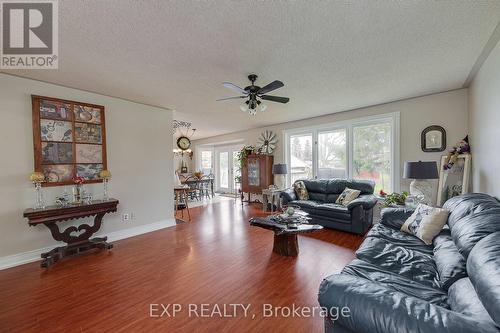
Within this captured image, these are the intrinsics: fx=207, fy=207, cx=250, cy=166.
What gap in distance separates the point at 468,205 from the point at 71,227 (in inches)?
186

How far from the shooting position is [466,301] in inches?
42.0

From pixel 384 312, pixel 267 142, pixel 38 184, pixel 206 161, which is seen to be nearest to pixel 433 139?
pixel 267 142

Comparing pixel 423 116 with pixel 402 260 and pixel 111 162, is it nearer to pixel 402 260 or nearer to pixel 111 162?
pixel 402 260

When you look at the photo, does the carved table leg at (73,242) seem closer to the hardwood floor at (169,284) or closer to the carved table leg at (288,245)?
the hardwood floor at (169,284)

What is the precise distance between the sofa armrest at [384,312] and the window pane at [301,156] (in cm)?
446

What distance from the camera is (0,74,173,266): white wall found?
8.86 ft

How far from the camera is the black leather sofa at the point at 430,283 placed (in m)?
0.89

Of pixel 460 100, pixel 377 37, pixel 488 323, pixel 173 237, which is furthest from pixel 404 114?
pixel 173 237

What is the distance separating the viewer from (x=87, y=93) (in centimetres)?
333

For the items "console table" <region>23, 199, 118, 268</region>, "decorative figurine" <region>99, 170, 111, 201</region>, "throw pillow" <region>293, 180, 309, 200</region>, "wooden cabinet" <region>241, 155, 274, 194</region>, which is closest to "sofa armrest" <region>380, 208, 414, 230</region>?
"throw pillow" <region>293, 180, 309, 200</region>

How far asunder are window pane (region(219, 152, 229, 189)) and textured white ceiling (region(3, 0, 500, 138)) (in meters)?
5.37

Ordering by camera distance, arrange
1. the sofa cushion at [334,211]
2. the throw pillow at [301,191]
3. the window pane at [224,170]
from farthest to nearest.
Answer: the window pane at [224,170], the throw pillow at [301,191], the sofa cushion at [334,211]

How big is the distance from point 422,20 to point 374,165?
318 centimetres

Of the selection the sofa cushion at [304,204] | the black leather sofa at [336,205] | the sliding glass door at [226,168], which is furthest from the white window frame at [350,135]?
A: the sliding glass door at [226,168]
